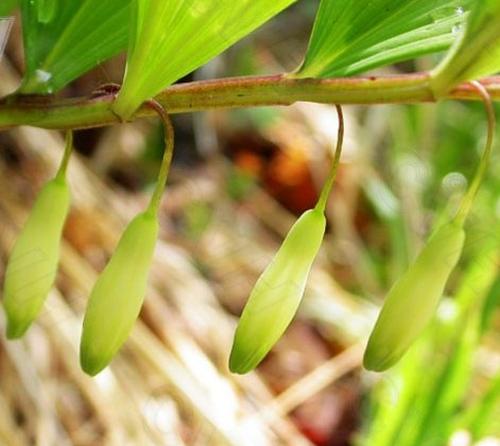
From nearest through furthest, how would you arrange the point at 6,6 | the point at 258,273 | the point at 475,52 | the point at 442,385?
1. the point at 475,52
2. the point at 6,6
3. the point at 442,385
4. the point at 258,273

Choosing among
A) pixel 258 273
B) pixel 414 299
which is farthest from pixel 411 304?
pixel 258 273

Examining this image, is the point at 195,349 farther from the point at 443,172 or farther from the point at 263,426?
the point at 443,172

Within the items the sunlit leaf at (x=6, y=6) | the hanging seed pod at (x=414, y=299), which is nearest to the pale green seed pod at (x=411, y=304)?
the hanging seed pod at (x=414, y=299)

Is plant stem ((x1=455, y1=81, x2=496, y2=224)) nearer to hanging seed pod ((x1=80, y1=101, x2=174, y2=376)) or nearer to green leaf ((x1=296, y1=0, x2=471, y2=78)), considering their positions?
green leaf ((x1=296, y1=0, x2=471, y2=78))

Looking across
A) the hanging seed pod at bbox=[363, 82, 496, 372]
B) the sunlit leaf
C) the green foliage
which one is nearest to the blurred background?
the green foliage

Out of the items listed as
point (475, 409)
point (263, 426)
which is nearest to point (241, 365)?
point (475, 409)

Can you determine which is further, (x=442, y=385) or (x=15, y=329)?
(x=442, y=385)

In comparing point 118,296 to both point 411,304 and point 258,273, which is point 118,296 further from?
point 258,273
